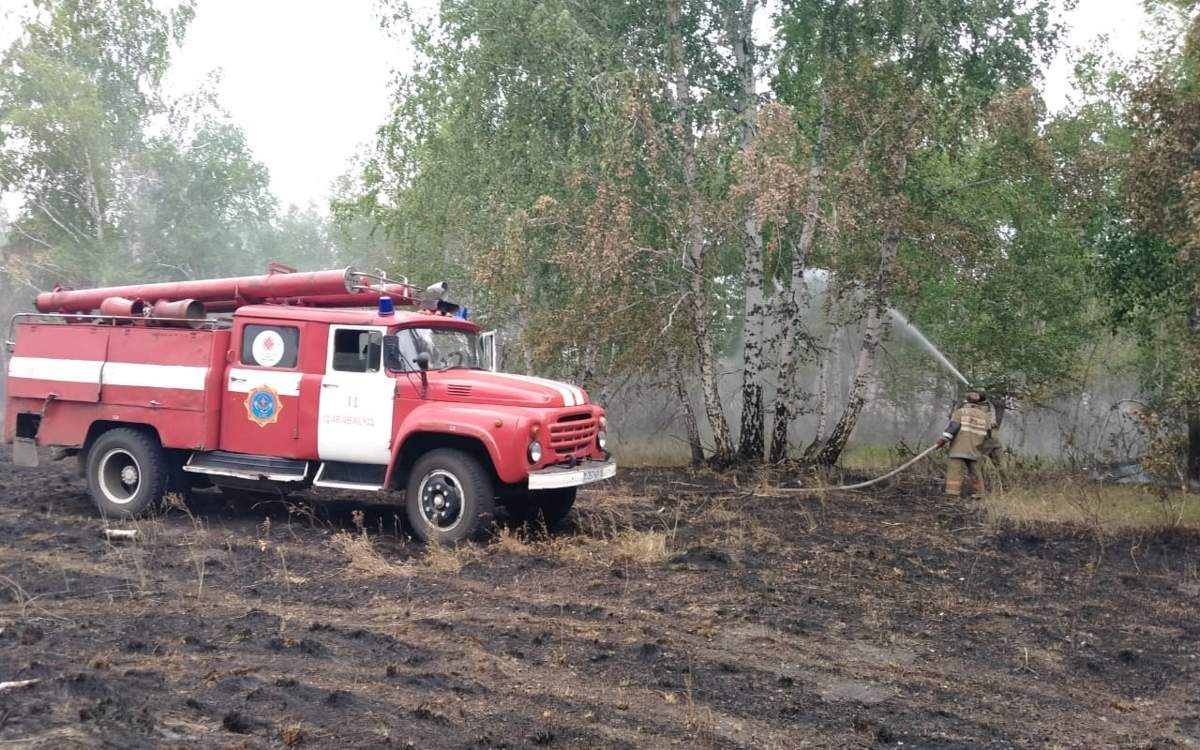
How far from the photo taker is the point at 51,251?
3400cm

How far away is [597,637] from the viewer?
258 inches

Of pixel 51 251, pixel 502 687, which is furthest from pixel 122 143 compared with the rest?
pixel 502 687

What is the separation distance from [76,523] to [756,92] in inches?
470

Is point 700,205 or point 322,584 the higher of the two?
point 700,205

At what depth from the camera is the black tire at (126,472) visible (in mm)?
10789

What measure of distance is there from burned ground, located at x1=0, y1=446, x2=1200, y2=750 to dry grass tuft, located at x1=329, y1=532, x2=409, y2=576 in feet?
0.11

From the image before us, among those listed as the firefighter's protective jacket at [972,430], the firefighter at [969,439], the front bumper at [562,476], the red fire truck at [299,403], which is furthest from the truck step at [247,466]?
the firefighter's protective jacket at [972,430]

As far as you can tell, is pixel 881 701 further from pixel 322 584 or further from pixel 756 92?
pixel 756 92

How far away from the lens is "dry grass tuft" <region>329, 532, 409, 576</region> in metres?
8.41

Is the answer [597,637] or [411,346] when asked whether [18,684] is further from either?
[411,346]

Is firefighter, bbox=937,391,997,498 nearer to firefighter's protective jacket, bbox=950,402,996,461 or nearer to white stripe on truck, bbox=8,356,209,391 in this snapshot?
firefighter's protective jacket, bbox=950,402,996,461

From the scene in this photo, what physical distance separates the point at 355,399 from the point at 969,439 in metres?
8.03

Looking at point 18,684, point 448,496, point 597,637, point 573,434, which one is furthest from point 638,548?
point 18,684

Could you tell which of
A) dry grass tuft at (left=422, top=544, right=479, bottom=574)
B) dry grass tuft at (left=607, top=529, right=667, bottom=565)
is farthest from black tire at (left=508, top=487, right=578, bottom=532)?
dry grass tuft at (left=422, top=544, right=479, bottom=574)
